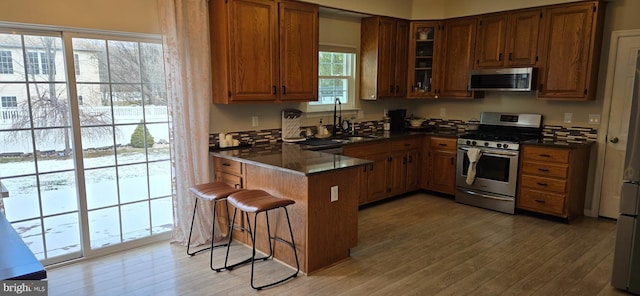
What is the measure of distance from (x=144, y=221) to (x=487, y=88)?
167 inches

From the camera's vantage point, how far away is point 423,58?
220 inches

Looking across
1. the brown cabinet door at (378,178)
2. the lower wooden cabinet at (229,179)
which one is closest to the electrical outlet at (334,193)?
the lower wooden cabinet at (229,179)

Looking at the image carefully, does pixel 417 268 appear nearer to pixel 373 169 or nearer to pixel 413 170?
pixel 373 169

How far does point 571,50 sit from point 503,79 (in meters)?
0.75

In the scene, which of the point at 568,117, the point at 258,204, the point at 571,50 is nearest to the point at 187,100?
the point at 258,204

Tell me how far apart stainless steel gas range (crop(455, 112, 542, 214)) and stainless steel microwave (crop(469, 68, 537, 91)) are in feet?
1.61

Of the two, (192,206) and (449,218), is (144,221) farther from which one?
(449,218)

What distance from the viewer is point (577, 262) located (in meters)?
3.42

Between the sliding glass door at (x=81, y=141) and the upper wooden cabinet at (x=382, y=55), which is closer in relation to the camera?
the sliding glass door at (x=81, y=141)

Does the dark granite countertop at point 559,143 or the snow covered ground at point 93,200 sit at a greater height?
the dark granite countertop at point 559,143

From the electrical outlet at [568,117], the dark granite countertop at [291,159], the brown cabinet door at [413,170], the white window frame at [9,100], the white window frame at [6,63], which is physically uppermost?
the white window frame at [6,63]

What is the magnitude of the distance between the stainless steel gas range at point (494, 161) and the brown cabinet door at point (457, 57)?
626mm

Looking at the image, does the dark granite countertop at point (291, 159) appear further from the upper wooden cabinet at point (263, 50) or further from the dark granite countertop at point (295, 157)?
the upper wooden cabinet at point (263, 50)

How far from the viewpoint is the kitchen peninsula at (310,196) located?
10.3 feet
